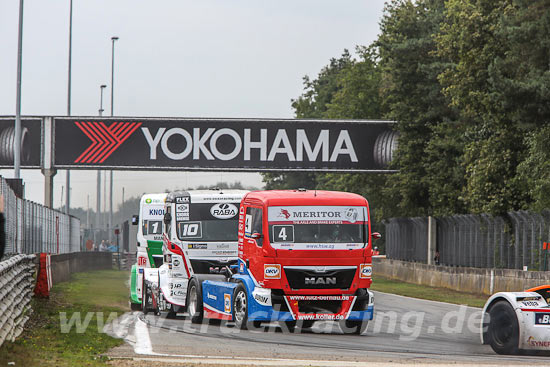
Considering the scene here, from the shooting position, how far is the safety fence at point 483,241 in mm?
33281

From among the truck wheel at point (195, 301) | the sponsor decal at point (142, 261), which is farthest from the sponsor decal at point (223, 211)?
the sponsor decal at point (142, 261)

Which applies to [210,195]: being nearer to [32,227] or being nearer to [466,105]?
[32,227]

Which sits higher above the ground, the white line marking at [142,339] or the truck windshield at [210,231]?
the truck windshield at [210,231]

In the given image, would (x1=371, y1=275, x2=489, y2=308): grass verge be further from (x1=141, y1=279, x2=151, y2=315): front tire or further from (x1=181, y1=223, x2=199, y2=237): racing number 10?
(x1=181, y1=223, x2=199, y2=237): racing number 10

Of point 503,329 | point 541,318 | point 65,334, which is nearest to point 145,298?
point 65,334

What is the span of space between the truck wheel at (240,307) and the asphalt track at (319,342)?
0.21 metres

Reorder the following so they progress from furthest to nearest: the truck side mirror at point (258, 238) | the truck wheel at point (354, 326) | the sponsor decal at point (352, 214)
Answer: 1. the sponsor decal at point (352, 214)
2. the truck wheel at point (354, 326)
3. the truck side mirror at point (258, 238)

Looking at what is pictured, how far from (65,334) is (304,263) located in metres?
4.19

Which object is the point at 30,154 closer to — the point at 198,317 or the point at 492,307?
the point at 198,317

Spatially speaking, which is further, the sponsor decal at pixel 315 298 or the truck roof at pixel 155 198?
the truck roof at pixel 155 198

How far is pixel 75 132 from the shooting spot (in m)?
47.6

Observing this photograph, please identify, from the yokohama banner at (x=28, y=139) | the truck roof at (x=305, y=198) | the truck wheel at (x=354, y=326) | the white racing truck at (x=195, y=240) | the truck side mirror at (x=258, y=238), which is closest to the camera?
the truck side mirror at (x=258, y=238)

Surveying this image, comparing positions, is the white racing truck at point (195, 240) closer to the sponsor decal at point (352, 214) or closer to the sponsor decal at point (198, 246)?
the sponsor decal at point (198, 246)

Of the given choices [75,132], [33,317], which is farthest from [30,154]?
[33,317]
